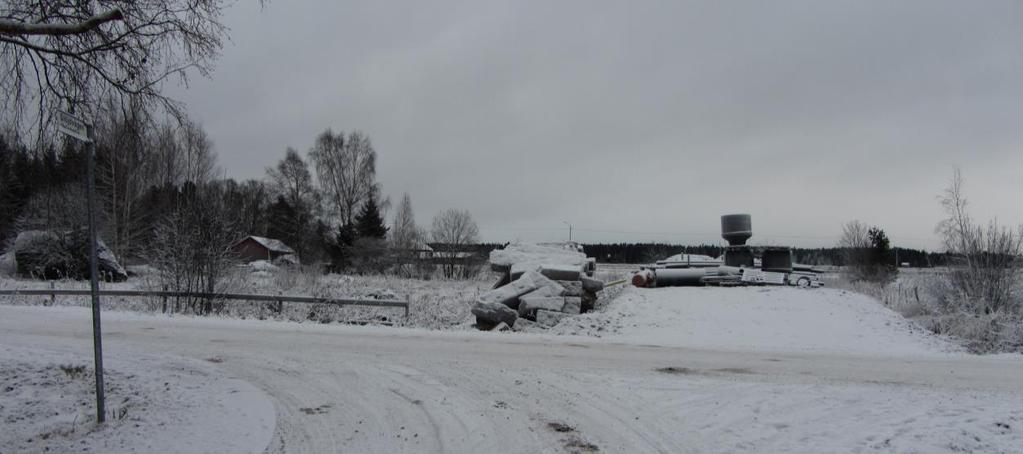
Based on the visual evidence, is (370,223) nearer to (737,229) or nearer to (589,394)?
(737,229)

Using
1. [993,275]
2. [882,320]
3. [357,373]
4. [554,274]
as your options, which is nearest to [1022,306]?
[993,275]

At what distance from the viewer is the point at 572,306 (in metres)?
17.6

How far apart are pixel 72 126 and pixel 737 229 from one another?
25.8 meters

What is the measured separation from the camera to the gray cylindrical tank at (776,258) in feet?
83.6

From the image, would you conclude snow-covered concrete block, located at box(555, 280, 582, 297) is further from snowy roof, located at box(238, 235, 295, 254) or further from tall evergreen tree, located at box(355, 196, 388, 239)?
snowy roof, located at box(238, 235, 295, 254)

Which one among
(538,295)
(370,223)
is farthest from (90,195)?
(370,223)

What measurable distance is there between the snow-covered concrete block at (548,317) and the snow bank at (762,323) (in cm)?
33

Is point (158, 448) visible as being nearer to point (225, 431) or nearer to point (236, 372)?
point (225, 431)

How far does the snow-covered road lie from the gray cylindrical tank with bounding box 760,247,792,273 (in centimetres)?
1352

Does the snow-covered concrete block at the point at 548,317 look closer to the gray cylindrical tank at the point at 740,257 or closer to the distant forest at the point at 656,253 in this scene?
the gray cylindrical tank at the point at 740,257

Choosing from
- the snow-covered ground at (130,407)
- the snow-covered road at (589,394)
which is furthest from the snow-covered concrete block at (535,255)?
the snow-covered ground at (130,407)

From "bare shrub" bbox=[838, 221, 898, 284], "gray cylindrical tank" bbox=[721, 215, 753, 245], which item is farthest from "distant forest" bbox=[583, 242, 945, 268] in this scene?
"gray cylindrical tank" bbox=[721, 215, 753, 245]

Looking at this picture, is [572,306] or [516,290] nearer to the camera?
[572,306]

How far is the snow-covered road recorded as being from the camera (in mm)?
5590
